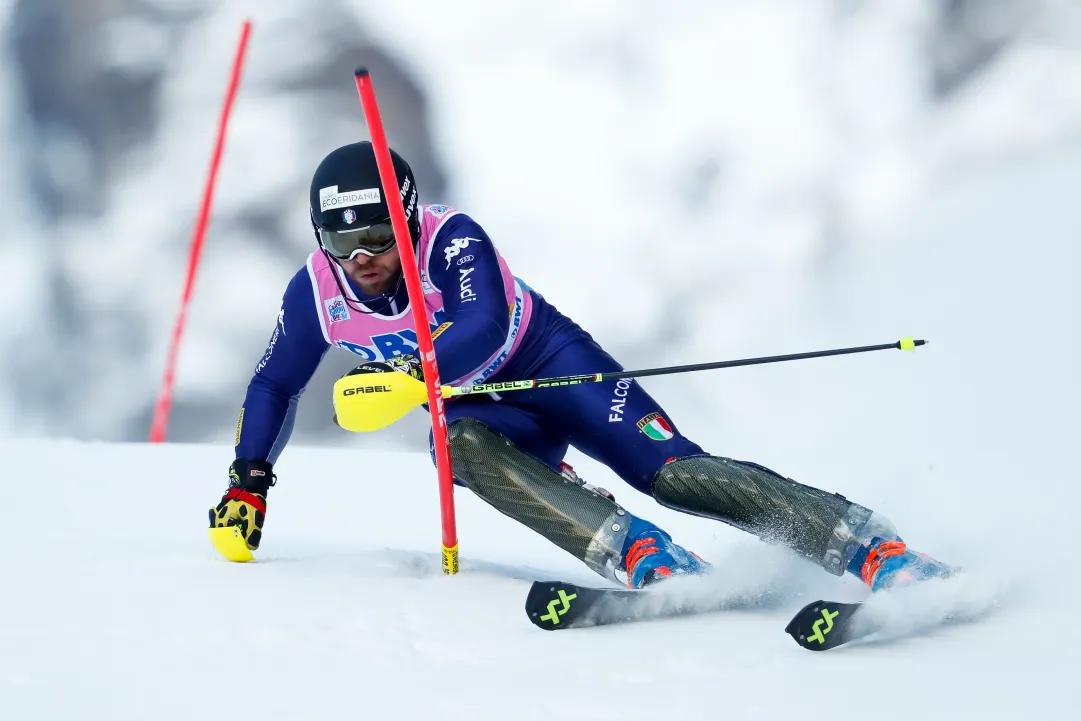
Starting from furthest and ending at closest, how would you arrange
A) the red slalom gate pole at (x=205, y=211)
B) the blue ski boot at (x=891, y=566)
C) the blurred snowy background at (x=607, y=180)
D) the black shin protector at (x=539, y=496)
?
the blurred snowy background at (x=607, y=180), the red slalom gate pole at (x=205, y=211), the black shin protector at (x=539, y=496), the blue ski boot at (x=891, y=566)

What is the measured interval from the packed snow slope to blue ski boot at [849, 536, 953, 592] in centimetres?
9

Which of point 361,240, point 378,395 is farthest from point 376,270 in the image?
point 378,395

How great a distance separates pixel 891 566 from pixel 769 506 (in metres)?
0.30

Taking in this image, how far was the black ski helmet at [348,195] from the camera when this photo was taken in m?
2.65

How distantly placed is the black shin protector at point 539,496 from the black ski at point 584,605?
0.29 meters

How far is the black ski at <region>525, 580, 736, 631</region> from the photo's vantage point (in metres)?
2.03

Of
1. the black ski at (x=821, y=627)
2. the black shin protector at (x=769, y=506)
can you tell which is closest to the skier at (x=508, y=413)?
the black shin protector at (x=769, y=506)

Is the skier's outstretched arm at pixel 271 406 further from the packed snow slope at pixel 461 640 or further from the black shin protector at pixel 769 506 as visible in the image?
the black shin protector at pixel 769 506

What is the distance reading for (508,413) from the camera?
2859mm

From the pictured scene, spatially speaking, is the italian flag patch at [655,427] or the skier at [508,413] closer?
the skier at [508,413]

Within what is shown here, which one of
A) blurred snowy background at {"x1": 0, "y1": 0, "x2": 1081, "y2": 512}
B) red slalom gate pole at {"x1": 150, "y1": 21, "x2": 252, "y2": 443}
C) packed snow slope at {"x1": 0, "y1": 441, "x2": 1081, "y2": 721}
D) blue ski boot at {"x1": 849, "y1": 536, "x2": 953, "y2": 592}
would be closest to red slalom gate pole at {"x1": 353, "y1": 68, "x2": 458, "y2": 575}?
packed snow slope at {"x1": 0, "y1": 441, "x2": 1081, "y2": 721}

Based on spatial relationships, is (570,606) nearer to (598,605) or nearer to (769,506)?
(598,605)

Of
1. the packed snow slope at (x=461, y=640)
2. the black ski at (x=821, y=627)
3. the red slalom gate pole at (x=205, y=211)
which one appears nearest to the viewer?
the packed snow slope at (x=461, y=640)

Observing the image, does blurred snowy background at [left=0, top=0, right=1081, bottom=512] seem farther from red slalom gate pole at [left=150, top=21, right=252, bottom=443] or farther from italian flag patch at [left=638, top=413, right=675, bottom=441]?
italian flag patch at [left=638, top=413, right=675, bottom=441]
